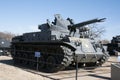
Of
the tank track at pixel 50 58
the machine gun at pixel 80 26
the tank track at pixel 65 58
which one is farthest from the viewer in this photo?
the machine gun at pixel 80 26

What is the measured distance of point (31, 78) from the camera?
1272cm

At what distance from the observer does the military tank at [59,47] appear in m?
16.0

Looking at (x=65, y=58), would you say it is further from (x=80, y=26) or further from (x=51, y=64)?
(x=80, y=26)

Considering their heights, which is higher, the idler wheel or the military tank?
the military tank

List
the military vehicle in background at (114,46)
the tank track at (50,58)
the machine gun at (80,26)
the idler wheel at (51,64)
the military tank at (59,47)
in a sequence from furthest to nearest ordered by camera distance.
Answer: the military vehicle in background at (114,46) → the machine gun at (80,26) → the idler wheel at (51,64) → the military tank at (59,47) → the tank track at (50,58)

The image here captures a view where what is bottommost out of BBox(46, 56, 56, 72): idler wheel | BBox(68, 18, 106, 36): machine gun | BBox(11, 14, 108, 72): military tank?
BBox(46, 56, 56, 72): idler wheel

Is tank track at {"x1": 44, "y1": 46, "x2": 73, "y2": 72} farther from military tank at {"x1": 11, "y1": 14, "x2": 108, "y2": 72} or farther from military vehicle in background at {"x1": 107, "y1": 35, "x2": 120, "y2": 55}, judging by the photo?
military vehicle in background at {"x1": 107, "y1": 35, "x2": 120, "y2": 55}

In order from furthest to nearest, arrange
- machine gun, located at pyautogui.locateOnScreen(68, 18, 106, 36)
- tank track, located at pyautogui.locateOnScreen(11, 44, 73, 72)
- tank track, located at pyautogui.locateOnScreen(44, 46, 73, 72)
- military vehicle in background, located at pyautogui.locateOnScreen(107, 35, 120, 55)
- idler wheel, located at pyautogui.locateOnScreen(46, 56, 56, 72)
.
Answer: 1. military vehicle in background, located at pyautogui.locateOnScreen(107, 35, 120, 55)
2. machine gun, located at pyautogui.locateOnScreen(68, 18, 106, 36)
3. idler wheel, located at pyautogui.locateOnScreen(46, 56, 56, 72)
4. tank track, located at pyautogui.locateOnScreen(11, 44, 73, 72)
5. tank track, located at pyautogui.locateOnScreen(44, 46, 73, 72)

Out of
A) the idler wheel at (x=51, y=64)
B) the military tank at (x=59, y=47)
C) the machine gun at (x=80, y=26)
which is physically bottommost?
the idler wheel at (x=51, y=64)

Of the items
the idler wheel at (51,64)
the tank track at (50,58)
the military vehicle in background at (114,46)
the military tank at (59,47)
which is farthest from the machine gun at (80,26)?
the military vehicle in background at (114,46)

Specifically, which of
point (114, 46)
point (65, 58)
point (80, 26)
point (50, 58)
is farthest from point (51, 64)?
point (114, 46)

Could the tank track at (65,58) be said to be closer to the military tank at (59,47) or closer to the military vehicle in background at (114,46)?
the military tank at (59,47)

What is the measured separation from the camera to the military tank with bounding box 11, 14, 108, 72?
1605 cm

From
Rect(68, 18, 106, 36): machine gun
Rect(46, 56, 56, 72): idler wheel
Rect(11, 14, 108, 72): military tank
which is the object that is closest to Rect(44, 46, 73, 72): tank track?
Rect(11, 14, 108, 72): military tank
